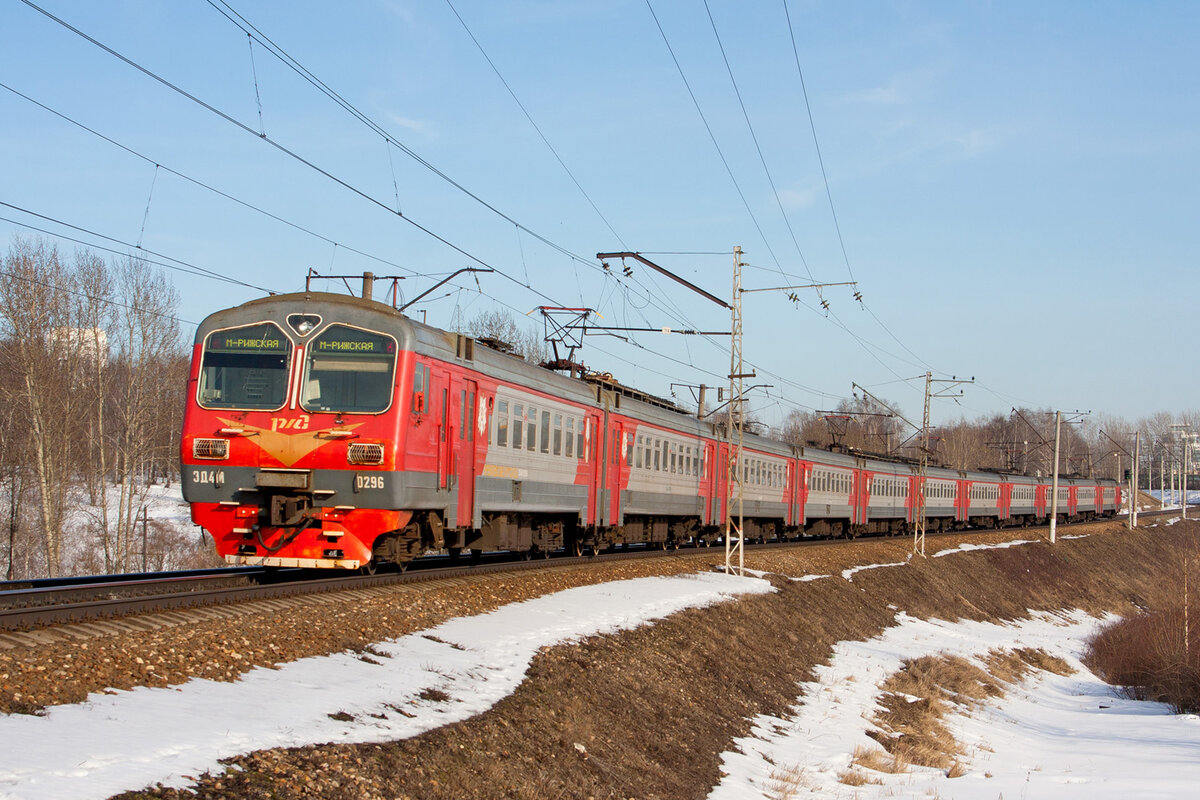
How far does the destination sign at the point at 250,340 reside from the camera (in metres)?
14.2

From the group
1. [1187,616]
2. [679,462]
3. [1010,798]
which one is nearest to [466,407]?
[1010,798]

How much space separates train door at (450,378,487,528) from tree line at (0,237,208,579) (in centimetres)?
2137

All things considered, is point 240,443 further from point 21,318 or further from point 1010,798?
point 21,318

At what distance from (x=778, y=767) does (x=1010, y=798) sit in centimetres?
277

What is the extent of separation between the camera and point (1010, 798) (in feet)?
40.5

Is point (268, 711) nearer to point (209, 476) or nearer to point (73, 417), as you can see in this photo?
point (209, 476)

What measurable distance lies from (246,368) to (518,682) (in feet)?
Result: 20.6

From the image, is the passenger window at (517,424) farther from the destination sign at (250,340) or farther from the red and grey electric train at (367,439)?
the destination sign at (250,340)

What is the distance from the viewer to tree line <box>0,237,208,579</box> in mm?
35188

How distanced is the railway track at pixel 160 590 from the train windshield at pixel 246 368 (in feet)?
7.82

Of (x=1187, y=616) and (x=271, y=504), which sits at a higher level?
(x=271, y=504)

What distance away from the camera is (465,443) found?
1619cm

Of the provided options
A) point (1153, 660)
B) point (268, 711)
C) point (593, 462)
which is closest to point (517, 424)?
point (593, 462)

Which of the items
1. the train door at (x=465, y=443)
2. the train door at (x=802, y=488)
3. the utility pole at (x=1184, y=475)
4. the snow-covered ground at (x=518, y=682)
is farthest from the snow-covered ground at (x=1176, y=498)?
the train door at (x=465, y=443)
